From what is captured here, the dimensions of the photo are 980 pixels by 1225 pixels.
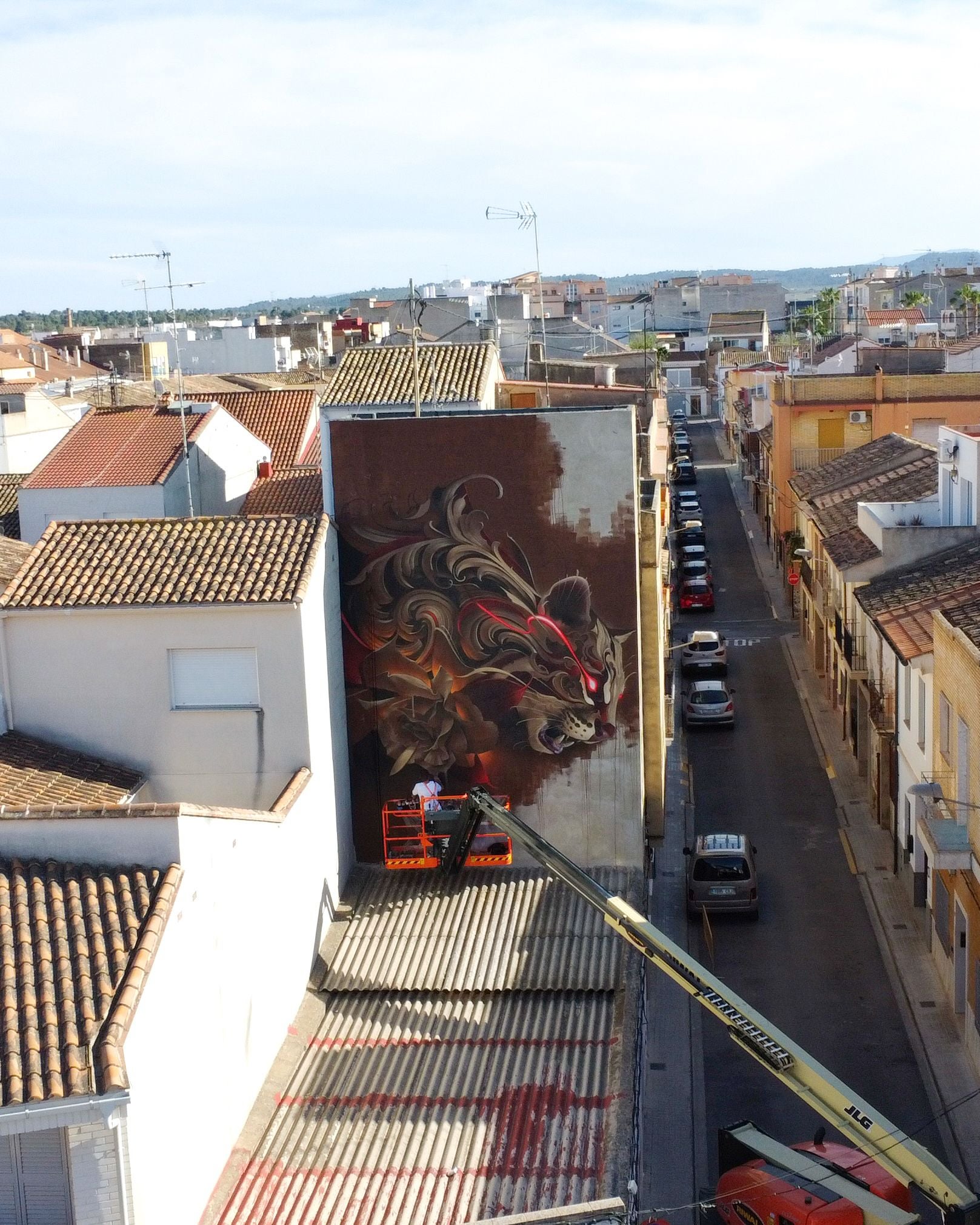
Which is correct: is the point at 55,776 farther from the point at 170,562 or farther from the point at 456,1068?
the point at 456,1068

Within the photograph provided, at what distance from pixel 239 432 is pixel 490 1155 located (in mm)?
25658

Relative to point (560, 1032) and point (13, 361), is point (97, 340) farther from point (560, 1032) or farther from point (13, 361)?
point (560, 1032)

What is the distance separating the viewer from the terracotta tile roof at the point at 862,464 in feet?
144

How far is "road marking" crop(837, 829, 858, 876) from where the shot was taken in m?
29.7

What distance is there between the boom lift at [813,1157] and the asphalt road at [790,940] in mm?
1976

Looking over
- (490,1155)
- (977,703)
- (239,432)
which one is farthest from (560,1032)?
(239,432)

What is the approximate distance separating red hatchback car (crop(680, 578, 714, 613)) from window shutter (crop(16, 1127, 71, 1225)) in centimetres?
4188

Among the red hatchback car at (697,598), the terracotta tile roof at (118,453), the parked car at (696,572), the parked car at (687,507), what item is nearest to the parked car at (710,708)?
the red hatchback car at (697,598)

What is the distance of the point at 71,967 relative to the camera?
1528 cm

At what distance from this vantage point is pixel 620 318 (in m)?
153

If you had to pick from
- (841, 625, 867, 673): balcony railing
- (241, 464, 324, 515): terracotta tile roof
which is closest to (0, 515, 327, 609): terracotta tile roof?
(241, 464, 324, 515): terracotta tile roof

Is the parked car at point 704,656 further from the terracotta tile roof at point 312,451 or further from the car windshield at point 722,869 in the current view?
the car windshield at point 722,869

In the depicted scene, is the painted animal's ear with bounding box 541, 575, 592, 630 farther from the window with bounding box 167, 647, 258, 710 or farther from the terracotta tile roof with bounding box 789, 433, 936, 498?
the terracotta tile roof with bounding box 789, 433, 936, 498

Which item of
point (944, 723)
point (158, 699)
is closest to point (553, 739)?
point (944, 723)
